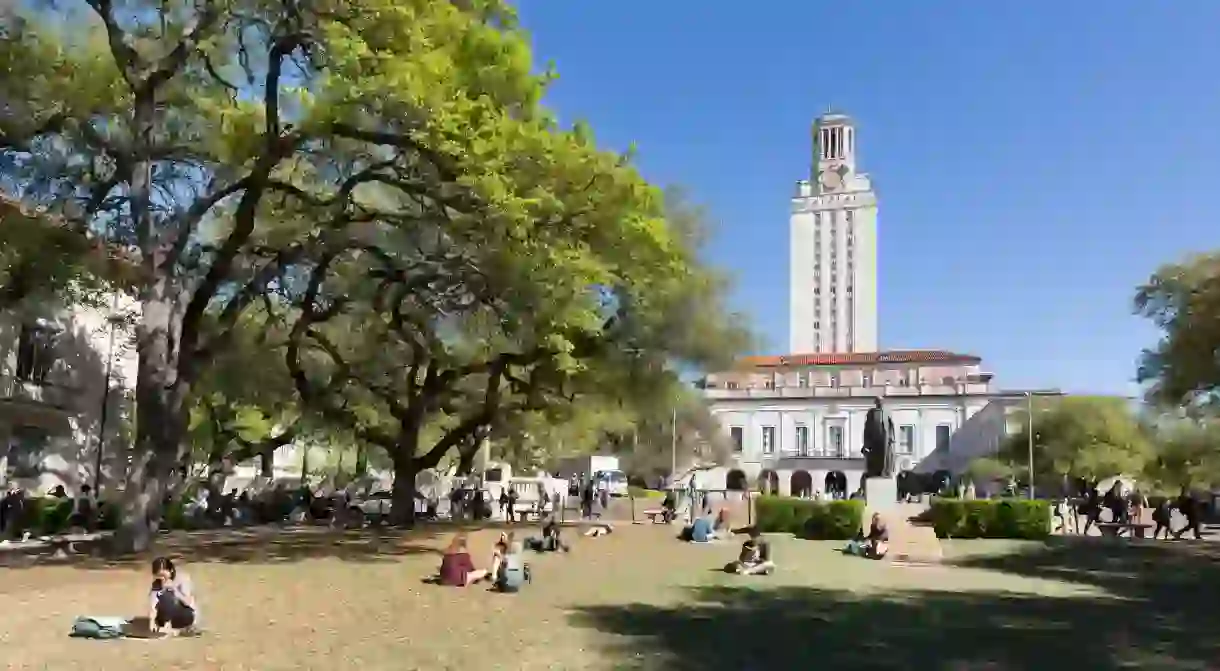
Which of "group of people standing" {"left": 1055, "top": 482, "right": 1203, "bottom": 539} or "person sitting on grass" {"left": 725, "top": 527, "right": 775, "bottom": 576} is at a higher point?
"group of people standing" {"left": 1055, "top": 482, "right": 1203, "bottom": 539}

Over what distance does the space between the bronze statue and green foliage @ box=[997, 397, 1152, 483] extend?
36822mm

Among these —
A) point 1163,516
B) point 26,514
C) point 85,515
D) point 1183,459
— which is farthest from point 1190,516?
point 1183,459

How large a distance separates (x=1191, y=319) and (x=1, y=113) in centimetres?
2861

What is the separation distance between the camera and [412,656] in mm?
10578

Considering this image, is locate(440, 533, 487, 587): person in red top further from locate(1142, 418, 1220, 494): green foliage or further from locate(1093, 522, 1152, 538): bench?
locate(1142, 418, 1220, 494): green foliage

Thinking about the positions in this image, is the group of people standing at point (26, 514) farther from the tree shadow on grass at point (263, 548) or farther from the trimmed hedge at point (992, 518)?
the trimmed hedge at point (992, 518)

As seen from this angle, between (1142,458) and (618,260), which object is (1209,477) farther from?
(618,260)

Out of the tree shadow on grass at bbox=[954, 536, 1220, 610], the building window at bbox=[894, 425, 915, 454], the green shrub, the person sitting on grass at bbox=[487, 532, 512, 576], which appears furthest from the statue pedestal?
the building window at bbox=[894, 425, 915, 454]

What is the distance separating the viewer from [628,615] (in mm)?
13945

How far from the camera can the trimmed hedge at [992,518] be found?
30781 millimetres

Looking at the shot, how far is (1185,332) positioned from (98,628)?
28514mm

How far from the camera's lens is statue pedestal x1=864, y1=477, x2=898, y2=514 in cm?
3152

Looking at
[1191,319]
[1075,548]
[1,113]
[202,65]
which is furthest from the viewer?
[1191,319]

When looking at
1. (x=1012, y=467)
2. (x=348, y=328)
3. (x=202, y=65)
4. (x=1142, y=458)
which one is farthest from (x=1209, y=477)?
(x=202, y=65)
